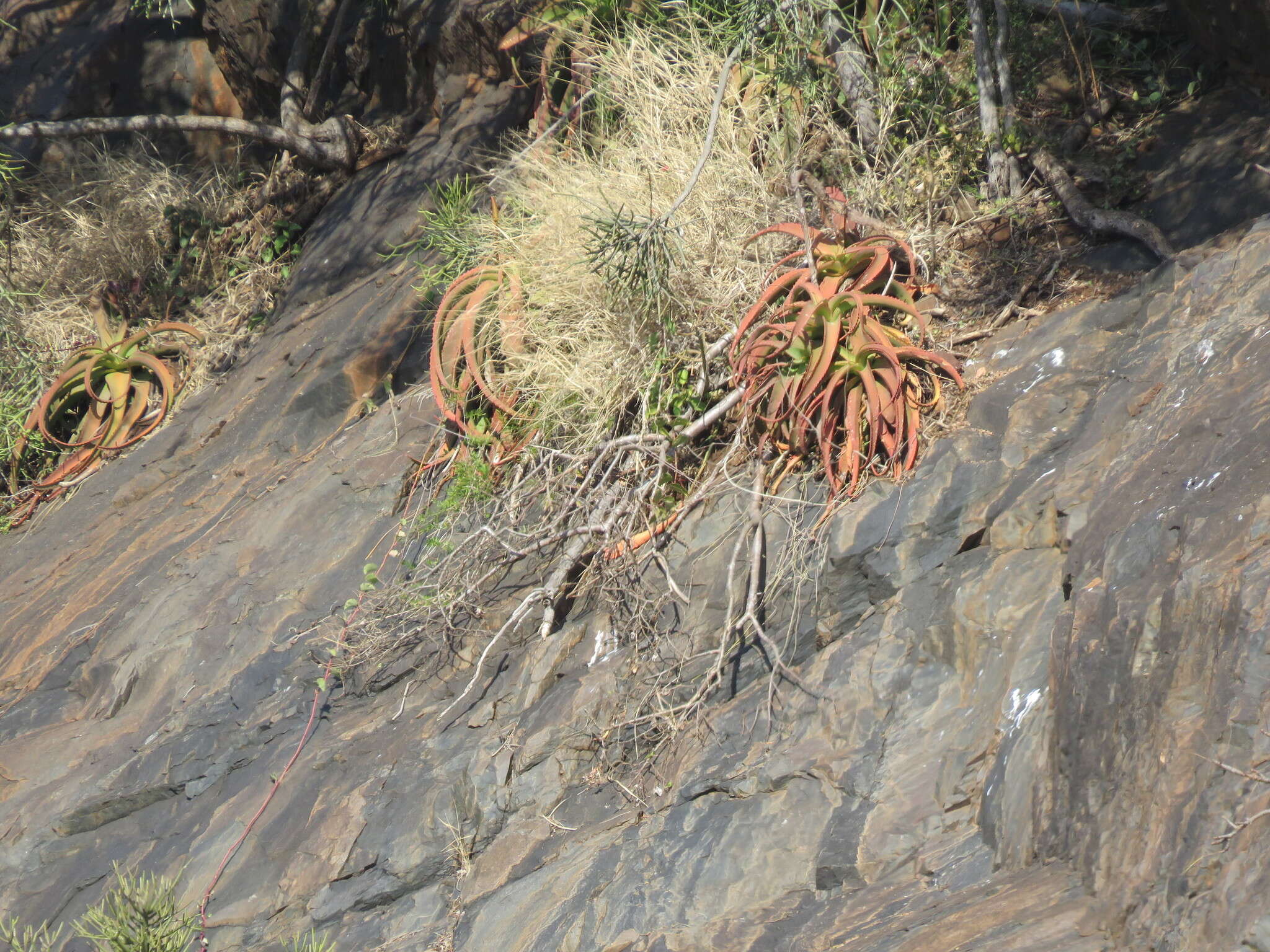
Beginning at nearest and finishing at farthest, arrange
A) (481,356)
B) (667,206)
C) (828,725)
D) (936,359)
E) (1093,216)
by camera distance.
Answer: (828,725) < (936,359) < (1093,216) < (667,206) < (481,356)

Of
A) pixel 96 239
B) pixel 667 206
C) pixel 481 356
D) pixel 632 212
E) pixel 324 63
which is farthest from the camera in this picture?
pixel 96 239

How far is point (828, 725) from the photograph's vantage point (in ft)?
10.5

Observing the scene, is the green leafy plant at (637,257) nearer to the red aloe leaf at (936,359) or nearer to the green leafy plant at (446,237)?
the red aloe leaf at (936,359)

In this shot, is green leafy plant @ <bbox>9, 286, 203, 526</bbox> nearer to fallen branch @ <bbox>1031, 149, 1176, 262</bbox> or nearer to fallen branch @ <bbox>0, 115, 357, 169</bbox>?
fallen branch @ <bbox>0, 115, 357, 169</bbox>

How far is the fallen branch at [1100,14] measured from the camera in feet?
15.1

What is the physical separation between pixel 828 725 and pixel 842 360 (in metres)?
1.39

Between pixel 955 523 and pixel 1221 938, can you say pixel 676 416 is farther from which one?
pixel 1221 938

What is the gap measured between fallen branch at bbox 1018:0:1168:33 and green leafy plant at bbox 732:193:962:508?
139 centimetres

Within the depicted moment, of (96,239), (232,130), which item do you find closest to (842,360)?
(232,130)

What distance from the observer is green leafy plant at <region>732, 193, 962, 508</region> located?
3811 millimetres

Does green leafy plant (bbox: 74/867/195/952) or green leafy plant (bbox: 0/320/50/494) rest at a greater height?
green leafy plant (bbox: 0/320/50/494)

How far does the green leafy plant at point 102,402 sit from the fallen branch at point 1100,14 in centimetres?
579

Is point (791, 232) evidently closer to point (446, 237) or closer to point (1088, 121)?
point (1088, 121)

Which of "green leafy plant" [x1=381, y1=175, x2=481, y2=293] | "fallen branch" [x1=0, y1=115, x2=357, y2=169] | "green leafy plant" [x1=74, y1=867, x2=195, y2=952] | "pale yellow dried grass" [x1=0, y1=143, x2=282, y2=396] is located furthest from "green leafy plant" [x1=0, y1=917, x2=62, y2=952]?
"fallen branch" [x1=0, y1=115, x2=357, y2=169]
